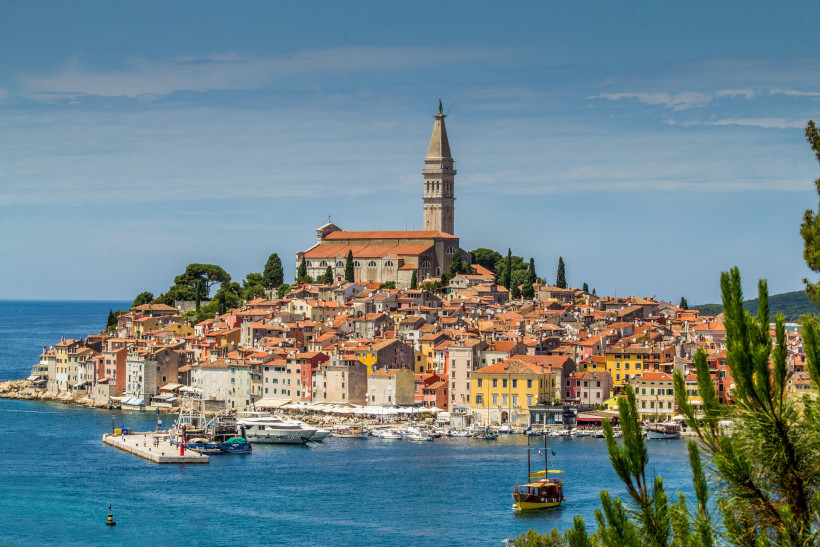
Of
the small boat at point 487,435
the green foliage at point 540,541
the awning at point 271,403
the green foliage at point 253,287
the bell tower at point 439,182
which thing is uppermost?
the bell tower at point 439,182

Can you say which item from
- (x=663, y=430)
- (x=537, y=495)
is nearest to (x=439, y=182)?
(x=663, y=430)

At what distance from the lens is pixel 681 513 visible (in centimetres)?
506

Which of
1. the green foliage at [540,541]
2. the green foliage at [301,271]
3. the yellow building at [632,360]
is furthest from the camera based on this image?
the green foliage at [301,271]

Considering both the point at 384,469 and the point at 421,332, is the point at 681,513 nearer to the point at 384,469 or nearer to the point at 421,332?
the point at 384,469

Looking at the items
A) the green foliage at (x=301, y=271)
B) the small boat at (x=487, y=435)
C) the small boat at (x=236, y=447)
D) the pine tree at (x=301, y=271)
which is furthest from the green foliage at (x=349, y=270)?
the small boat at (x=236, y=447)

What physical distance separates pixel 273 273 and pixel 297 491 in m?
35.3

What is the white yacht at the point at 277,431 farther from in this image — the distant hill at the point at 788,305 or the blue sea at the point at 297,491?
the distant hill at the point at 788,305

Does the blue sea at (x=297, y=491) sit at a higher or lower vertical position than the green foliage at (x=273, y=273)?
lower

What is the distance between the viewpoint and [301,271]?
63.5 metres

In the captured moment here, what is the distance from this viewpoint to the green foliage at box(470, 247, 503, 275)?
212 ft

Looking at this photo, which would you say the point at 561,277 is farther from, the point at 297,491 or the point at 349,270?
the point at 297,491

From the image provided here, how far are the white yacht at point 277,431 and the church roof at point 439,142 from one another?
32.4 meters

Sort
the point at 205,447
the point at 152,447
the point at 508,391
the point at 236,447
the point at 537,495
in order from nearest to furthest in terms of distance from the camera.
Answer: the point at 537,495
the point at 152,447
the point at 205,447
the point at 236,447
the point at 508,391

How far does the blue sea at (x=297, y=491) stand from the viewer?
22875mm
